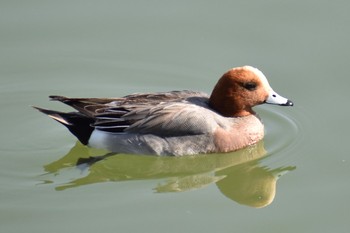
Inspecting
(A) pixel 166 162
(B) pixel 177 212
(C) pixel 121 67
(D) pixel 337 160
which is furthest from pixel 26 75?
(D) pixel 337 160

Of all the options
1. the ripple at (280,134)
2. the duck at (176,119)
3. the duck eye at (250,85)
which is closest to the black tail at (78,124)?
the duck at (176,119)

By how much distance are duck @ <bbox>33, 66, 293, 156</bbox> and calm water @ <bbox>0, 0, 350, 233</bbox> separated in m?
0.16

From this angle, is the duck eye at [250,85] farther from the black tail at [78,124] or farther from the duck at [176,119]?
the black tail at [78,124]

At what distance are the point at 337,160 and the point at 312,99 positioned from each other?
128 centimetres

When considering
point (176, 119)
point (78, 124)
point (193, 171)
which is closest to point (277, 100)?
point (176, 119)

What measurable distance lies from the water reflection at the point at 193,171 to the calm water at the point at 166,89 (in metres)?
0.01

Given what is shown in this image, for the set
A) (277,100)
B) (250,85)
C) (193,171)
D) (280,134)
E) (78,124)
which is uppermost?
(250,85)

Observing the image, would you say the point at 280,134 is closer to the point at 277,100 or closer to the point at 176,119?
the point at 277,100

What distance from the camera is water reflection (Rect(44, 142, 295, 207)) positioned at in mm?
8883

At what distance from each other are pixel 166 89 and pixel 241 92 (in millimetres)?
1315

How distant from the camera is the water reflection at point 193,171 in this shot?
8.88 meters

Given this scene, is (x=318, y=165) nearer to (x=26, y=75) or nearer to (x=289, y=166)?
(x=289, y=166)

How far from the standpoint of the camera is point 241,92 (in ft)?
31.4

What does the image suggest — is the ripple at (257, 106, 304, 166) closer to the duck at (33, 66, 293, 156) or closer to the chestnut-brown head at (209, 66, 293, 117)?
the duck at (33, 66, 293, 156)
